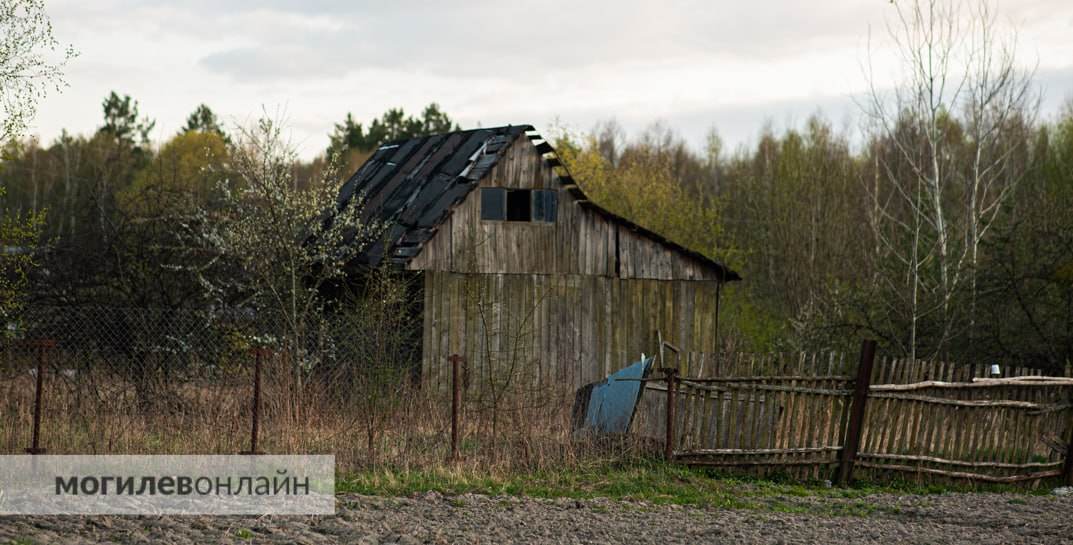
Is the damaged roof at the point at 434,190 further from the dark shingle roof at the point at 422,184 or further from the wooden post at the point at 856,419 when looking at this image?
the wooden post at the point at 856,419

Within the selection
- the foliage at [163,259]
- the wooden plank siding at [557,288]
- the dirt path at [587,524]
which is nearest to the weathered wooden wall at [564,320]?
the wooden plank siding at [557,288]

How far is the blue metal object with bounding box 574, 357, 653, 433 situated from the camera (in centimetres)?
1384

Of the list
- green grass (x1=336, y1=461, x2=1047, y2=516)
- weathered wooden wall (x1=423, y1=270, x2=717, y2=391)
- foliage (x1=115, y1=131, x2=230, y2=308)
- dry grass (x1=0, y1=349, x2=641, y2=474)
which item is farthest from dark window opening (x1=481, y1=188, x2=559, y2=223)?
green grass (x1=336, y1=461, x2=1047, y2=516)

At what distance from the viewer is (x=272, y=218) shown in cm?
1877

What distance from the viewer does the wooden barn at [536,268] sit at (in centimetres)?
2112

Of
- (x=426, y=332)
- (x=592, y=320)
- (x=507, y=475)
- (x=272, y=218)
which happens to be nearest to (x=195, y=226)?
(x=272, y=218)

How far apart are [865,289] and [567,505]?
16.3 meters

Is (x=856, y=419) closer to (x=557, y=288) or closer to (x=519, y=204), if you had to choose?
(x=557, y=288)

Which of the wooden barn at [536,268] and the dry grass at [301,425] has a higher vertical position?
the wooden barn at [536,268]

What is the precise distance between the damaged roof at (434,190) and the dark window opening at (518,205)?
74 centimetres

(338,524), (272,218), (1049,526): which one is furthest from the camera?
(272,218)

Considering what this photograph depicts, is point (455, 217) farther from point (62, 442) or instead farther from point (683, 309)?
point (62, 442)

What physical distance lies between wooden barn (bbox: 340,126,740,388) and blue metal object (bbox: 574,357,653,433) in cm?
558

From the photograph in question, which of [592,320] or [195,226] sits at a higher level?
[195,226]
